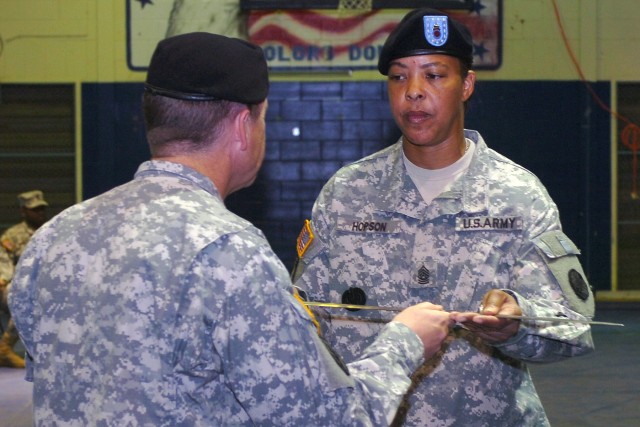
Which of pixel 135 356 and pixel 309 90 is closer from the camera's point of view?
pixel 135 356

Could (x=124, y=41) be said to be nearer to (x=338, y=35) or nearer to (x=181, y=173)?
(x=338, y=35)

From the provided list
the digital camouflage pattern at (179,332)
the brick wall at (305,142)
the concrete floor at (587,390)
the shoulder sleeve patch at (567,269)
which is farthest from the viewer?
the brick wall at (305,142)

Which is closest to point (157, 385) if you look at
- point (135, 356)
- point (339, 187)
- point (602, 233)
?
point (135, 356)

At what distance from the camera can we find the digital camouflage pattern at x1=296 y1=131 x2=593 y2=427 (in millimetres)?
2605

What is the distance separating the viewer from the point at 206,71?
69.4 inches

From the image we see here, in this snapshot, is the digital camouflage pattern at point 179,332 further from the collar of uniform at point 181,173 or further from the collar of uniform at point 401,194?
the collar of uniform at point 401,194

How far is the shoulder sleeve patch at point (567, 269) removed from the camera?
8.36ft

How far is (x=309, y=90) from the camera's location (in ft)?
38.4

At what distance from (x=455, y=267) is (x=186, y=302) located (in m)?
1.23

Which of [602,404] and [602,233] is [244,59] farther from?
[602,233]

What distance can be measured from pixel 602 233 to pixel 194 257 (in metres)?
10.9

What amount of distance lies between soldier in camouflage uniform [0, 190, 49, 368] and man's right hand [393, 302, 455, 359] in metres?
6.95

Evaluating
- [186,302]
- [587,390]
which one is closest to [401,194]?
[186,302]

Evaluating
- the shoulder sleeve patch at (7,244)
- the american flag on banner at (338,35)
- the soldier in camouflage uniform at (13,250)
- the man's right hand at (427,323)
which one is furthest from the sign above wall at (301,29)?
the man's right hand at (427,323)
